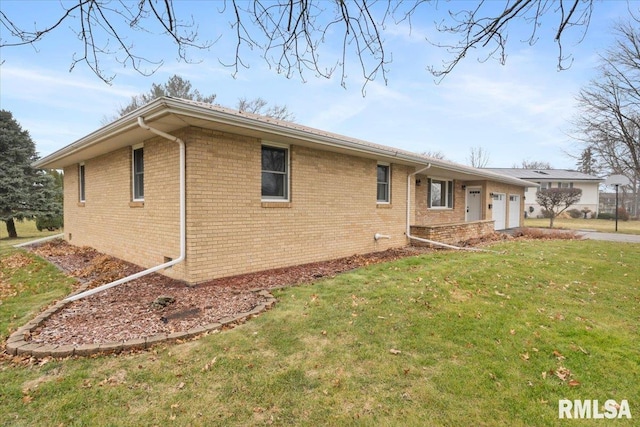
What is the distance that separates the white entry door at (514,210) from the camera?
19547mm

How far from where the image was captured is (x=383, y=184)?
10.5 m

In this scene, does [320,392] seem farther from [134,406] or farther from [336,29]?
[336,29]

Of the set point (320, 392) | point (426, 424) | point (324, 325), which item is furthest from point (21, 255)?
point (426, 424)

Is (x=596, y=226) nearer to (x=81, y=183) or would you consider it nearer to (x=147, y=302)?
(x=147, y=302)

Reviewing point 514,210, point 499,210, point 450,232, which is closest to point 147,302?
point 450,232

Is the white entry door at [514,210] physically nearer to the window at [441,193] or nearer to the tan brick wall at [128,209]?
the window at [441,193]

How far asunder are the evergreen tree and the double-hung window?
1209 cm

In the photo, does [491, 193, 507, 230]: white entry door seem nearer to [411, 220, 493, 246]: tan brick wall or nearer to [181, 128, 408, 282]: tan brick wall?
[411, 220, 493, 246]: tan brick wall

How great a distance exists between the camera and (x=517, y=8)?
3.07 meters

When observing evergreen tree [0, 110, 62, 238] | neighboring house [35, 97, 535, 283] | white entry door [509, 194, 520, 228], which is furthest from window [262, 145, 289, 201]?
white entry door [509, 194, 520, 228]

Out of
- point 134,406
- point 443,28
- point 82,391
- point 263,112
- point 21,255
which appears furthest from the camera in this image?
point 263,112

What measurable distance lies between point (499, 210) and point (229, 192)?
54.6ft

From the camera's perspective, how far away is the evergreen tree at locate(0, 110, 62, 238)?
16094 millimetres

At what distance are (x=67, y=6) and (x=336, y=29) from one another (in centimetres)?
229
